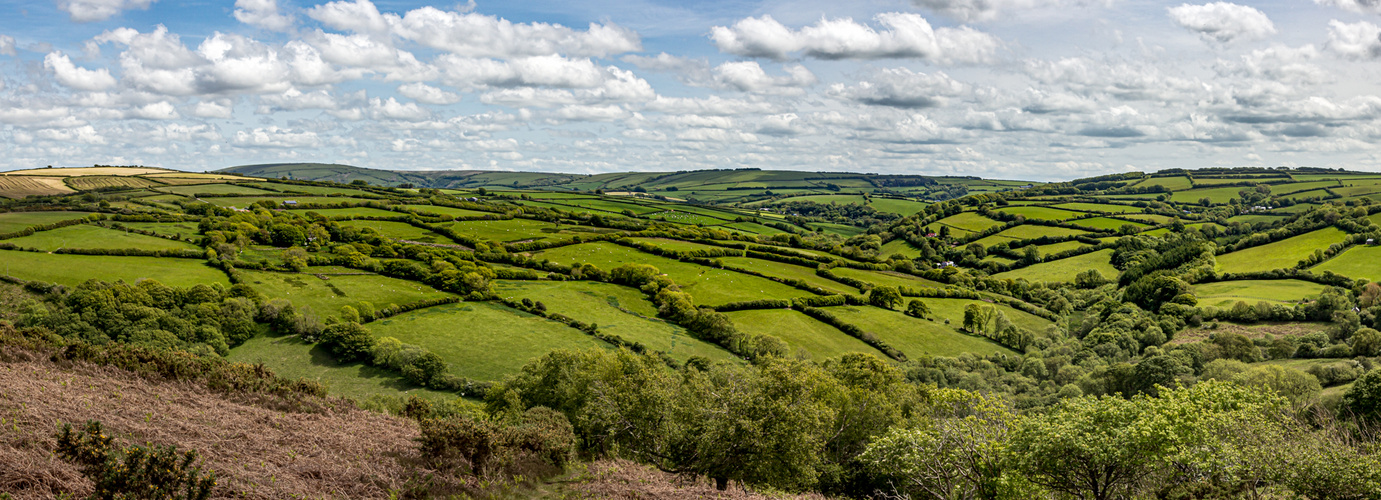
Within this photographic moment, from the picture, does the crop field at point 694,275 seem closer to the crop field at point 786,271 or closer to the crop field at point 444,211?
the crop field at point 786,271

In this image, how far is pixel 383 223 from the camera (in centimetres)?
14462

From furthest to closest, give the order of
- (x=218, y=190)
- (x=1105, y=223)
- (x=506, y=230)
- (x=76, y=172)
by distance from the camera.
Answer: (x=1105, y=223) → (x=76, y=172) → (x=218, y=190) → (x=506, y=230)

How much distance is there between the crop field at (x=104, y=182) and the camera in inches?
6412

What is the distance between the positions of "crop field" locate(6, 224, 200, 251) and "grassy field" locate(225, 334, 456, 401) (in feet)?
141

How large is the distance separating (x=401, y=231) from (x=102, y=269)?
5427 centimetres

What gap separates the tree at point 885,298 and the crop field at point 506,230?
210 feet

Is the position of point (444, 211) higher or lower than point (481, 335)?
higher

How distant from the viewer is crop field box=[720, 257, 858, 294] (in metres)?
116

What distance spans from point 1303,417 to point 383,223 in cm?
14660

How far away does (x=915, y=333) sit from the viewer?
99312mm

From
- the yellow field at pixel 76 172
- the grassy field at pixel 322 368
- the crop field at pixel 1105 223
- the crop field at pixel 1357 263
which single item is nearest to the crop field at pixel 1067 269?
the crop field at pixel 1105 223

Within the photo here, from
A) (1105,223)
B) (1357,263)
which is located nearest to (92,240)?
(1357,263)

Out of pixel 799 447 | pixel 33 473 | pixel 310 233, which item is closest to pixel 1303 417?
pixel 799 447

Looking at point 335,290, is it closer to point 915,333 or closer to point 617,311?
point 617,311
